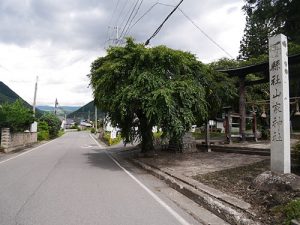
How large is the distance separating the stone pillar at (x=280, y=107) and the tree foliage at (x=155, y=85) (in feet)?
18.8

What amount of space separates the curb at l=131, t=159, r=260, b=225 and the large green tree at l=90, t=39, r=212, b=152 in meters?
4.39

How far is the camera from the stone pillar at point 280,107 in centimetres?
903

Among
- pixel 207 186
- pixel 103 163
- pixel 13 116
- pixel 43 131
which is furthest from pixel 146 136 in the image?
pixel 43 131

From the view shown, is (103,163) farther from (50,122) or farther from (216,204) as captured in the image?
(50,122)

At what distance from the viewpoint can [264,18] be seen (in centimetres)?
1925

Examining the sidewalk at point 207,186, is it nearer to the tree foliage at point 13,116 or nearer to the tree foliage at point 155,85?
the tree foliage at point 155,85

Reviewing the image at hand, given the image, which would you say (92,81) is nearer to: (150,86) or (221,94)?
(150,86)

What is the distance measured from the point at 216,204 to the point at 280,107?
128 inches

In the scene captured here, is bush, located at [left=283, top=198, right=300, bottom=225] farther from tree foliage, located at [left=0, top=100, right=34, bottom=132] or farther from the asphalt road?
tree foliage, located at [left=0, top=100, right=34, bottom=132]

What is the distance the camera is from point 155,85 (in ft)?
51.0

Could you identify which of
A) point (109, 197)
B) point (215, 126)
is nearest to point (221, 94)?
point (109, 197)

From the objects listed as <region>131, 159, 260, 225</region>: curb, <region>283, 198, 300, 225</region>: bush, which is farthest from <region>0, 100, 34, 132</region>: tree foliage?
<region>283, 198, 300, 225</region>: bush

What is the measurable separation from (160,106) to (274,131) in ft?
21.2

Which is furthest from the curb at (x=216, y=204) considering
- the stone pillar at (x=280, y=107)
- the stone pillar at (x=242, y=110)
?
the stone pillar at (x=242, y=110)
